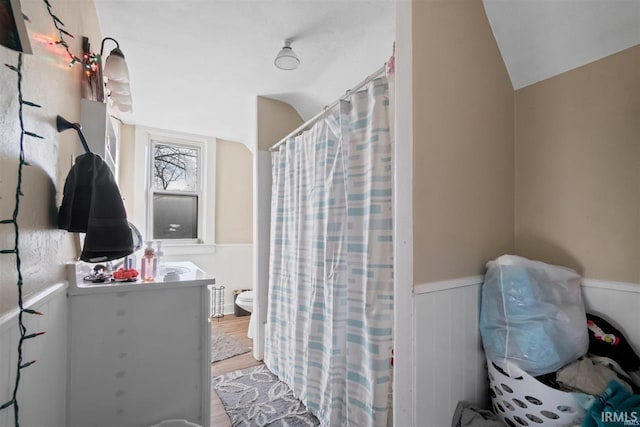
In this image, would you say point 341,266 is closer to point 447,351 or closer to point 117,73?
point 447,351

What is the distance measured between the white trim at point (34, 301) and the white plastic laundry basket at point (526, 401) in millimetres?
1445

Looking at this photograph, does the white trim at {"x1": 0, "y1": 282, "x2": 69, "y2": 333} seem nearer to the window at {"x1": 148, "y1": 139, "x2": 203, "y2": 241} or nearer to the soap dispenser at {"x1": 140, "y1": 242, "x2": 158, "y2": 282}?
the soap dispenser at {"x1": 140, "y1": 242, "x2": 158, "y2": 282}

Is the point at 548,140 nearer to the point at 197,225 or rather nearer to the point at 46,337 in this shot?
the point at 46,337

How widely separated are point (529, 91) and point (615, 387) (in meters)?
1.23

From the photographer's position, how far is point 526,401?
101 centimetres

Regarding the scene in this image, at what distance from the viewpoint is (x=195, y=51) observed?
6.06 feet

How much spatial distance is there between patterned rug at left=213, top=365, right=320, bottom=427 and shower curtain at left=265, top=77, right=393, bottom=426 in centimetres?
8

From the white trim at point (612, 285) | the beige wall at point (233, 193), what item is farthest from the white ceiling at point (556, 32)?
the beige wall at point (233, 193)

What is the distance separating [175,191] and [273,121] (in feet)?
5.55

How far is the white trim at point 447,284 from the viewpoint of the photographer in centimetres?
104

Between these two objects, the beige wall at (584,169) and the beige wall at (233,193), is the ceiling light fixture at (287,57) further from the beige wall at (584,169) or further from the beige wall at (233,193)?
the beige wall at (233,193)

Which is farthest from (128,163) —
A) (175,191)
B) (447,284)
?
(447,284)

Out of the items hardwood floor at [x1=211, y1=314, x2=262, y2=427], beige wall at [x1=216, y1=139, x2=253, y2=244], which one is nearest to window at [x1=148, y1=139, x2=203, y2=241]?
beige wall at [x1=216, y1=139, x2=253, y2=244]

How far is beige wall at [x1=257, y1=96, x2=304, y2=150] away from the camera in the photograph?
97.3 inches
